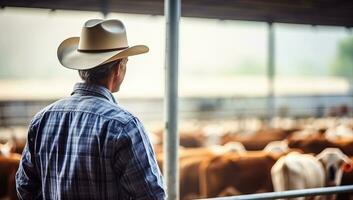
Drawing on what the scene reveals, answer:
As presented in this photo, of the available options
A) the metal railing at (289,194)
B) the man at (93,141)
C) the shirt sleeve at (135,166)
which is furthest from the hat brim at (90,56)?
the metal railing at (289,194)

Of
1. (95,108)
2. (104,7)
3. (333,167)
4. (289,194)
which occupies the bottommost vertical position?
(333,167)

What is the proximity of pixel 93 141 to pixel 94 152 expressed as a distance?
0.12 feet

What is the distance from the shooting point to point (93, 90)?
65.5 inches

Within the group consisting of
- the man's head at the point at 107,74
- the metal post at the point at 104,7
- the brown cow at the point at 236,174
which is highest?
the metal post at the point at 104,7

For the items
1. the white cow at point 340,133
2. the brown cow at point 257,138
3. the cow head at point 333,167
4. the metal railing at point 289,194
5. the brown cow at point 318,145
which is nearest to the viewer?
the metal railing at point 289,194

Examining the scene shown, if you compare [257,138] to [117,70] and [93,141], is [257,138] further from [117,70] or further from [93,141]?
[93,141]

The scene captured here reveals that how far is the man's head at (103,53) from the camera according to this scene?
1.67 metres

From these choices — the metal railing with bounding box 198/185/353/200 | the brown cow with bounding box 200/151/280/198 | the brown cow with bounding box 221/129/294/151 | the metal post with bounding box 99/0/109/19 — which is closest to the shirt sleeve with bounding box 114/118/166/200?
the metal railing with bounding box 198/185/353/200

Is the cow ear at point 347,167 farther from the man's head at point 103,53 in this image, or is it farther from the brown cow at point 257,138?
the man's head at point 103,53

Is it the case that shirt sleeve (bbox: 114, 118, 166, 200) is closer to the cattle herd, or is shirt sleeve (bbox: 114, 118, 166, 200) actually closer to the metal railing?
the metal railing

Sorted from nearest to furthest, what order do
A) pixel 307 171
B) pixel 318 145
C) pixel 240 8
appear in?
1. pixel 307 171
2. pixel 240 8
3. pixel 318 145

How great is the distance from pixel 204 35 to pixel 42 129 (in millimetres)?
47281

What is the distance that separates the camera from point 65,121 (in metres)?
1.64

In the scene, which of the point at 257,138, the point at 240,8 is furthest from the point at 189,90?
the point at 240,8
